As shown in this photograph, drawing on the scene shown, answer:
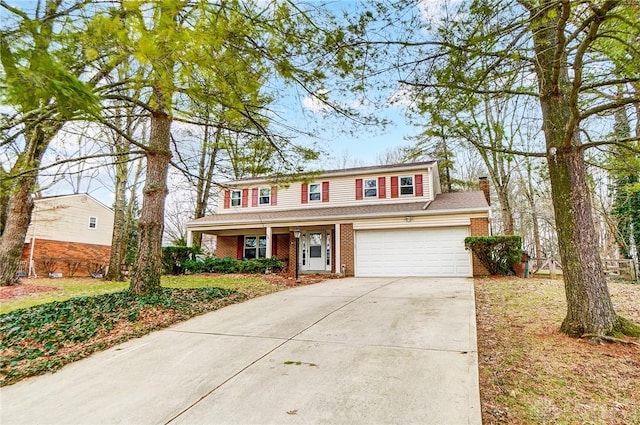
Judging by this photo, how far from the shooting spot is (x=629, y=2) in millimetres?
3125

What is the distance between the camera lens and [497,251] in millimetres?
11727

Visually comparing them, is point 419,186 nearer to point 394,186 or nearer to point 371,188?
point 394,186

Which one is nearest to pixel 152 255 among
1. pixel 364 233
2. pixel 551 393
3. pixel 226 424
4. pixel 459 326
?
pixel 226 424

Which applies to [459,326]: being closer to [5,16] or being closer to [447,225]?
[5,16]

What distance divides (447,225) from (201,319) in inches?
390

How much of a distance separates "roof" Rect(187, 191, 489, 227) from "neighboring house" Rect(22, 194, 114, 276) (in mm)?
8437

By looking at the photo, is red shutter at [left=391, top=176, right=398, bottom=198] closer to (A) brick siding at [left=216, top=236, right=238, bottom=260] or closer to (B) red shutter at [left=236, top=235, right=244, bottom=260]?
(B) red shutter at [left=236, top=235, right=244, bottom=260]

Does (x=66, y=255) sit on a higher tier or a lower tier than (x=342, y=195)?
lower

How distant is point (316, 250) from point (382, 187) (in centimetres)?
437

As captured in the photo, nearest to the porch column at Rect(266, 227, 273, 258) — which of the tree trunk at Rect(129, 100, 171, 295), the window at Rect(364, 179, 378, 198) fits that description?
the window at Rect(364, 179, 378, 198)

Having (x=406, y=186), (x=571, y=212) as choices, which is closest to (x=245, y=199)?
(x=406, y=186)

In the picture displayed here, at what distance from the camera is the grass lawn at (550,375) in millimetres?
2664

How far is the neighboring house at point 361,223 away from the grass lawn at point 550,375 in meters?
7.22

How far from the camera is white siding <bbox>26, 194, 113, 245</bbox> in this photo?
19.0 metres
